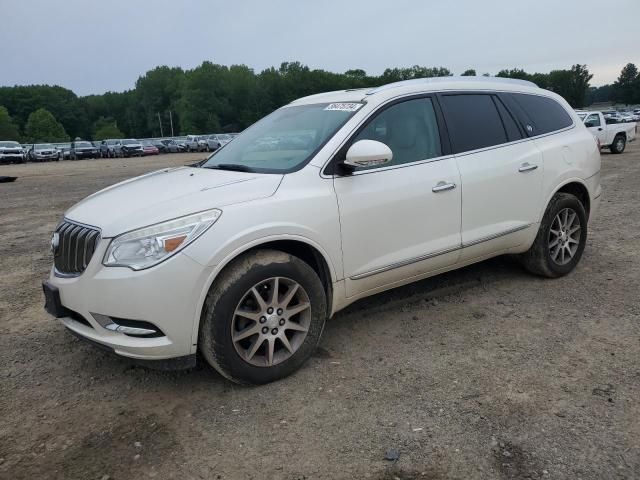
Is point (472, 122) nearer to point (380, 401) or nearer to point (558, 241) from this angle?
point (558, 241)

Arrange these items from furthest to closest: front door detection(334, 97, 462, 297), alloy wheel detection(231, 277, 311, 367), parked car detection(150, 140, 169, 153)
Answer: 1. parked car detection(150, 140, 169, 153)
2. front door detection(334, 97, 462, 297)
3. alloy wheel detection(231, 277, 311, 367)

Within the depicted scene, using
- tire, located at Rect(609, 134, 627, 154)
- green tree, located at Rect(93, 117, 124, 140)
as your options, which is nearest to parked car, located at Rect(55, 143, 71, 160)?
tire, located at Rect(609, 134, 627, 154)

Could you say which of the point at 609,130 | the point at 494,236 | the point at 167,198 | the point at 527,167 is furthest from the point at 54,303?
the point at 609,130

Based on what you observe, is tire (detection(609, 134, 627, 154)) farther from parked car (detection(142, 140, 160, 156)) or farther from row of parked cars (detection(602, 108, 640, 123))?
parked car (detection(142, 140, 160, 156))

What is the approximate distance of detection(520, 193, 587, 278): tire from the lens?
483 cm

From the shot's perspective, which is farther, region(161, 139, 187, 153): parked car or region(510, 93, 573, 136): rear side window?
region(161, 139, 187, 153): parked car

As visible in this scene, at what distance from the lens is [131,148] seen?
47.9 meters

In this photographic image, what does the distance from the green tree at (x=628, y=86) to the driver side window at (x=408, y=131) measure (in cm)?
15257

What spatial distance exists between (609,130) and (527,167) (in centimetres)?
1940

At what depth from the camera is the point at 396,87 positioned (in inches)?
161

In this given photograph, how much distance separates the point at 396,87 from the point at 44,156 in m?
46.7

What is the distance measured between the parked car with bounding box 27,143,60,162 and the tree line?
187 feet

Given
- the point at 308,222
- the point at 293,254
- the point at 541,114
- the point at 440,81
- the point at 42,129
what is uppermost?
the point at 42,129

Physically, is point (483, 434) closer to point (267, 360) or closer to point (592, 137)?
point (267, 360)
